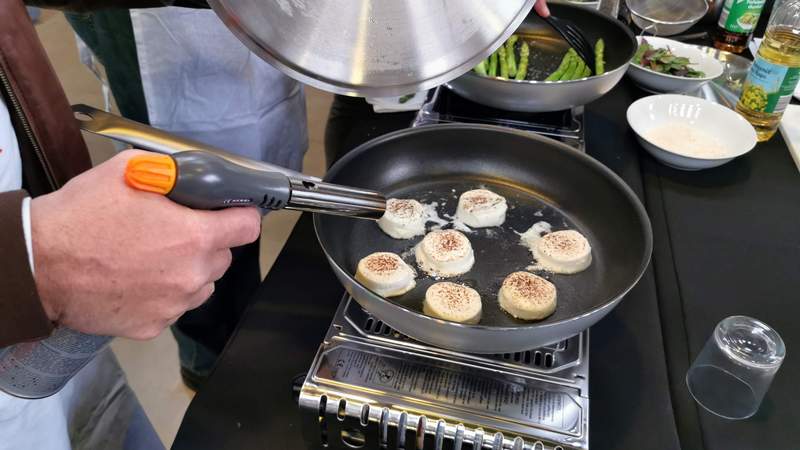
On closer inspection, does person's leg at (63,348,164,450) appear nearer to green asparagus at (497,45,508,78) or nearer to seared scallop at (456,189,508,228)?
seared scallop at (456,189,508,228)

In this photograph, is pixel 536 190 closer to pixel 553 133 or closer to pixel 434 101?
pixel 553 133

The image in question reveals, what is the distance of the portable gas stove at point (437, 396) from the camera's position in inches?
27.2

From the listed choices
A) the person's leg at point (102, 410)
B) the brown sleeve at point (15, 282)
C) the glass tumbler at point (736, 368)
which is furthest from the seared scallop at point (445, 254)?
the person's leg at point (102, 410)

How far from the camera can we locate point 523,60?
1410 mm

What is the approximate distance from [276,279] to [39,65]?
1.54 feet

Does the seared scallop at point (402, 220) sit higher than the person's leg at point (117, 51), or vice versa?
the person's leg at point (117, 51)

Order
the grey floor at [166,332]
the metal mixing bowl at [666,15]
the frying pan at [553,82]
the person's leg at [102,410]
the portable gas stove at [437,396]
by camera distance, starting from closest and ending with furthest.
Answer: the portable gas stove at [437,396]
the person's leg at [102,410]
the frying pan at [553,82]
the metal mixing bowl at [666,15]
the grey floor at [166,332]

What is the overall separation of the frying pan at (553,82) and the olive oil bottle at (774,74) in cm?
28

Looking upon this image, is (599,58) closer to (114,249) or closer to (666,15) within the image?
(666,15)

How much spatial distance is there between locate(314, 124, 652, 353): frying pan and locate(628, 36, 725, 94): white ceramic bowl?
22.9 inches

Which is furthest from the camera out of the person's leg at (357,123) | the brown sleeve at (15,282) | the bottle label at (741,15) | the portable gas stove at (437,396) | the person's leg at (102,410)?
the bottle label at (741,15)

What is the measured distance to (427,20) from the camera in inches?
30.1

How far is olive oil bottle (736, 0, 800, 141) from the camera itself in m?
1.22

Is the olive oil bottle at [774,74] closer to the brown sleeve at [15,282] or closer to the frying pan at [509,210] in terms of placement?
the frying pan at [509,210]
